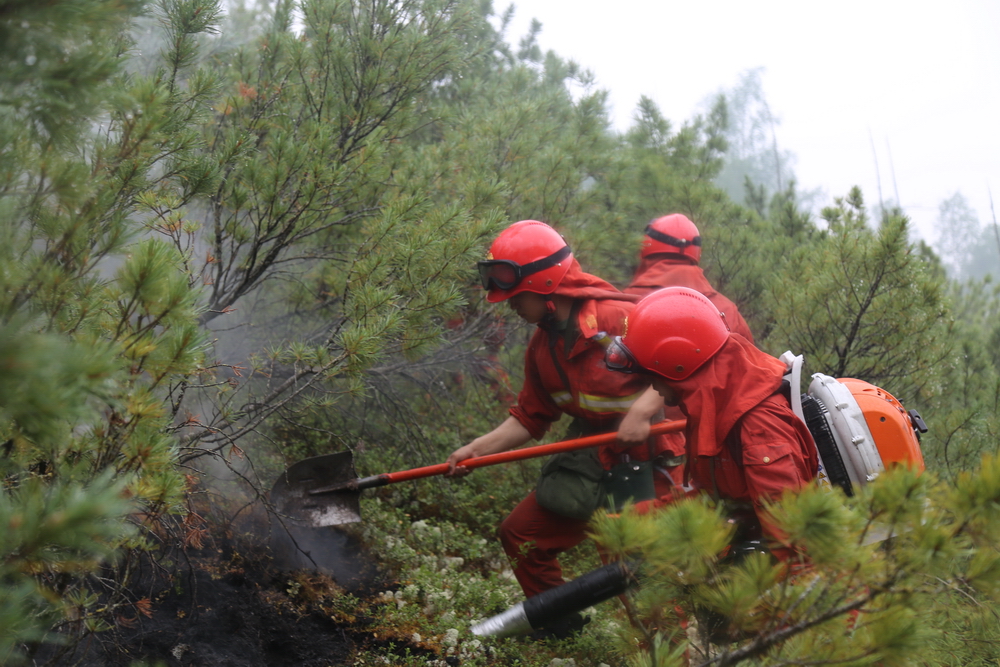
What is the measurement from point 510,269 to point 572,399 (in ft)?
2.46

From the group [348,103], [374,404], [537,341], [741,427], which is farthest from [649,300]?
[374,404]

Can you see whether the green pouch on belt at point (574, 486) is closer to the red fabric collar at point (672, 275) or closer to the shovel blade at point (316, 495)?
the shovel blade at point (316, 495)

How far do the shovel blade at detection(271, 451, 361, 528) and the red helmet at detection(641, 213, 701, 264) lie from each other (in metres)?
2.93

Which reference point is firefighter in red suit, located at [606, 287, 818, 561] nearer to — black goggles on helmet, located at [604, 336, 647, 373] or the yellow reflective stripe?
black goggles on helmet, located at [604, 336, 647, 373]

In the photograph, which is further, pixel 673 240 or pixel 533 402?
pixel 673 240

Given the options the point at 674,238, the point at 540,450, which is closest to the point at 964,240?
the point at 674,238

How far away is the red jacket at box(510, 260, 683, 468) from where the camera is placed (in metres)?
3.46

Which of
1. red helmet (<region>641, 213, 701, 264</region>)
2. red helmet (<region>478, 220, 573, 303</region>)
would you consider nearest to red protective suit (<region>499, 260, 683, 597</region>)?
red helmet (<region>478, 220, 573, 303</region>)

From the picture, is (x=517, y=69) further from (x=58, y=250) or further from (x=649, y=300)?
(x=58, y=250)

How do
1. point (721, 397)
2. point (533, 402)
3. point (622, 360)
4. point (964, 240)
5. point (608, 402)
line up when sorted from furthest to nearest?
point (964, 240) < point (533, 402) < point (608, 402) < point (622, 360) < point (721, 397)

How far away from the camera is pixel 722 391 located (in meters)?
2.54

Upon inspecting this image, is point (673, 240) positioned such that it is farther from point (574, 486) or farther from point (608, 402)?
point (574, 486)

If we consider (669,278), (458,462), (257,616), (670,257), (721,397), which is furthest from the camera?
(670,257)

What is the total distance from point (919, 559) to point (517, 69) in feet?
21.6
